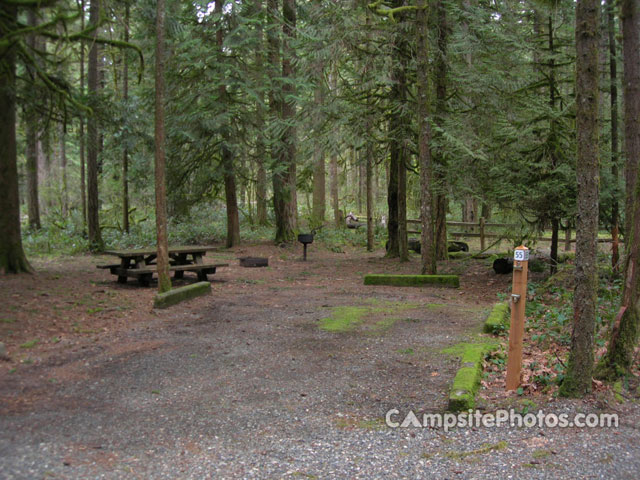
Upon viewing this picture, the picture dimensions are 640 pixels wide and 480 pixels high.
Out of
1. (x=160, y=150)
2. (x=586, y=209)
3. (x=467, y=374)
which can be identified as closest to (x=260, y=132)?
(x=160, y=150)

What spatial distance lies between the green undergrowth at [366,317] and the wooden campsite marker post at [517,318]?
276 centimetres

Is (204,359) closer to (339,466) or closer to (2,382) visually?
(2,382)

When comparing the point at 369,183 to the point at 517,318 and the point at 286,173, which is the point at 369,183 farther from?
the point at 517,318

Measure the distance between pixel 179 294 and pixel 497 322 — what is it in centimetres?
563

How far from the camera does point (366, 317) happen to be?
8.62 metres

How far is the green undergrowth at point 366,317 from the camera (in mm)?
7898

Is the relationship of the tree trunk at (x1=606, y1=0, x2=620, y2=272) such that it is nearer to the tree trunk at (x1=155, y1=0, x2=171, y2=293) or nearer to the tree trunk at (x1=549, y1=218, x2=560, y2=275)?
the tree trunk at (x1=549, y1=218, x2=560, y2=275)

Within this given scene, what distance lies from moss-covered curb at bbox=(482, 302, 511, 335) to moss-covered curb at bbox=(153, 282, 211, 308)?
5389 millimetres

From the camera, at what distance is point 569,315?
26.0ft

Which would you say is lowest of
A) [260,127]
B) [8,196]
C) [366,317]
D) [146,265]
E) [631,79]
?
[366,317]

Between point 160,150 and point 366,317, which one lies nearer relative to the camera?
point 366,317

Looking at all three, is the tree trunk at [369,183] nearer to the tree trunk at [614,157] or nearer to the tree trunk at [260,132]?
the tree trunk at [260,132]

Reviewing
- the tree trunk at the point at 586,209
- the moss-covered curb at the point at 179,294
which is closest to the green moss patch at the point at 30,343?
the moss-covered curb at the point at 179,294

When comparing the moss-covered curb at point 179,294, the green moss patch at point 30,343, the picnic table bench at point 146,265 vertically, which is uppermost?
the picnic table bench at point 146,265
